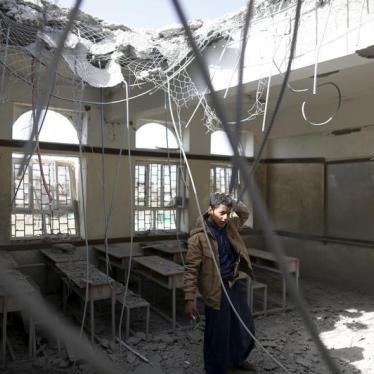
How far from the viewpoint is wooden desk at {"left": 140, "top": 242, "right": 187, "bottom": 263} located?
549 centimetres

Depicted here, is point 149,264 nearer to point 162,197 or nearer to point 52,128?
point 162,197

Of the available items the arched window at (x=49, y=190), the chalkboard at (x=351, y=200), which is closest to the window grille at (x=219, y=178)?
the chalkboard at (x=351, y=200)

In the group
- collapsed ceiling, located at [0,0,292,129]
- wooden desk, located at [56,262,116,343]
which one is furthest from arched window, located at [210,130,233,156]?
wooden desk, located at [56,262,116,343]

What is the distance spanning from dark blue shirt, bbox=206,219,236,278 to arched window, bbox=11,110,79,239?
10.0 feet

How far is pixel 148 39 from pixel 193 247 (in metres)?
2.23

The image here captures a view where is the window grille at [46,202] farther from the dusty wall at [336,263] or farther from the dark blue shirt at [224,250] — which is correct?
the dusty wall at [336,263]

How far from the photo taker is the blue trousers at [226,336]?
2.99 m

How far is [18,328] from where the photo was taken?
4215 mm

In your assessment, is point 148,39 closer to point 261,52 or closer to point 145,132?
point 261,52

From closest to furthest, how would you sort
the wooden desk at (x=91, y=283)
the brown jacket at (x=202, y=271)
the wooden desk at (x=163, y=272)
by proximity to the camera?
the brown jacket at (x=202, y=271) < the wooden desk at (x=91, y=283) < the wooden desk at (x=163, y=272)

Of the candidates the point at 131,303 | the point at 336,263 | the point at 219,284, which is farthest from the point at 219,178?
the point at 219,284

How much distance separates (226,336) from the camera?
9.84 feet

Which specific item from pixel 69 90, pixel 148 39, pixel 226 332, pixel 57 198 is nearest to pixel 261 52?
pixel 148 39

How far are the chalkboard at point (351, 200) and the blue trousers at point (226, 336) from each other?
3.53 metres
